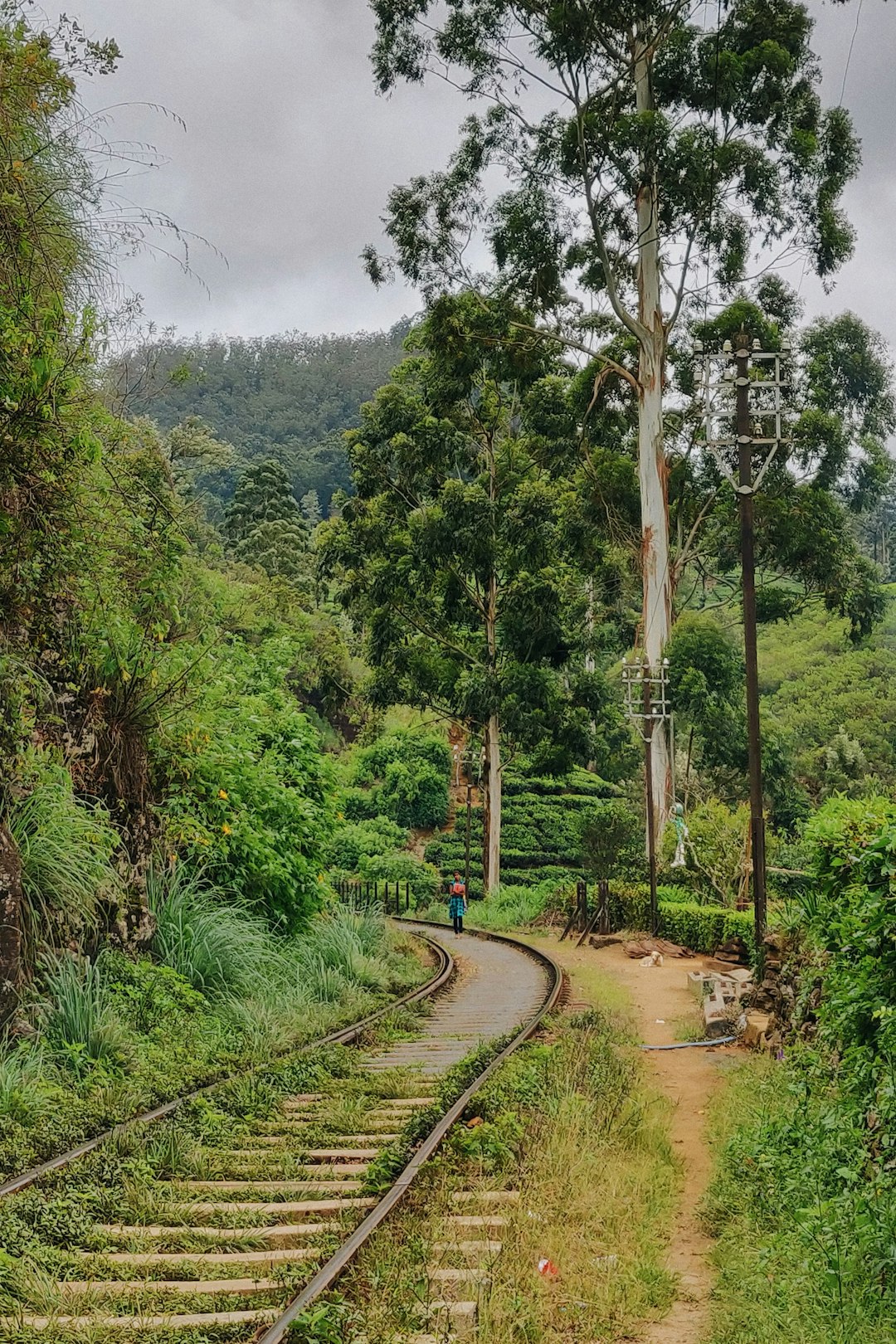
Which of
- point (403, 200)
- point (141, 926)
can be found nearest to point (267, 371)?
point (403, 200)

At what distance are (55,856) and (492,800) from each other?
26822 millimetres

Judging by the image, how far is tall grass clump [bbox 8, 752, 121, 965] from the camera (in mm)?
8984

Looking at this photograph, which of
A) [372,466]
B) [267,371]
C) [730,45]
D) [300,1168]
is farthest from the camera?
[267,371]

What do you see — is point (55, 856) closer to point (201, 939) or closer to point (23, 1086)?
point (23, 1086)

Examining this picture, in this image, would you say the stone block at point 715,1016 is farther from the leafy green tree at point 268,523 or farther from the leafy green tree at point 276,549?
the leafy green tree at point 268,523

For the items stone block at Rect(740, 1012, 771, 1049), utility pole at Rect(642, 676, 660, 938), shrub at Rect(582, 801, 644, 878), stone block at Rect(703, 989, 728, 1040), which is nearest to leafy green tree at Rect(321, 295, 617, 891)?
shrub at Rect(582, 801, 644, 878)

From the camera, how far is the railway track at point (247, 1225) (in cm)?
458

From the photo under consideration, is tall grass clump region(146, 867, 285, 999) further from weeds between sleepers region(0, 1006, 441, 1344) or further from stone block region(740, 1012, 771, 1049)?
stone block region(740, 1012, 771, 1049)

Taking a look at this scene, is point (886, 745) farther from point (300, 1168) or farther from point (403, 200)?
point (300, 1168)

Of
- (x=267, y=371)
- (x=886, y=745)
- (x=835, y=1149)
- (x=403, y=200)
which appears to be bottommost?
(x=835, y=1149)

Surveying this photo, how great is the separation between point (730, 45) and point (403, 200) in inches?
326

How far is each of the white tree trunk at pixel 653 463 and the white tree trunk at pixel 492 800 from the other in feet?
25.7

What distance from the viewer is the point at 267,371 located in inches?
5069

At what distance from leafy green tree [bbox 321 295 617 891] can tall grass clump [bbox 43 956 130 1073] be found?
25010 millimetres
